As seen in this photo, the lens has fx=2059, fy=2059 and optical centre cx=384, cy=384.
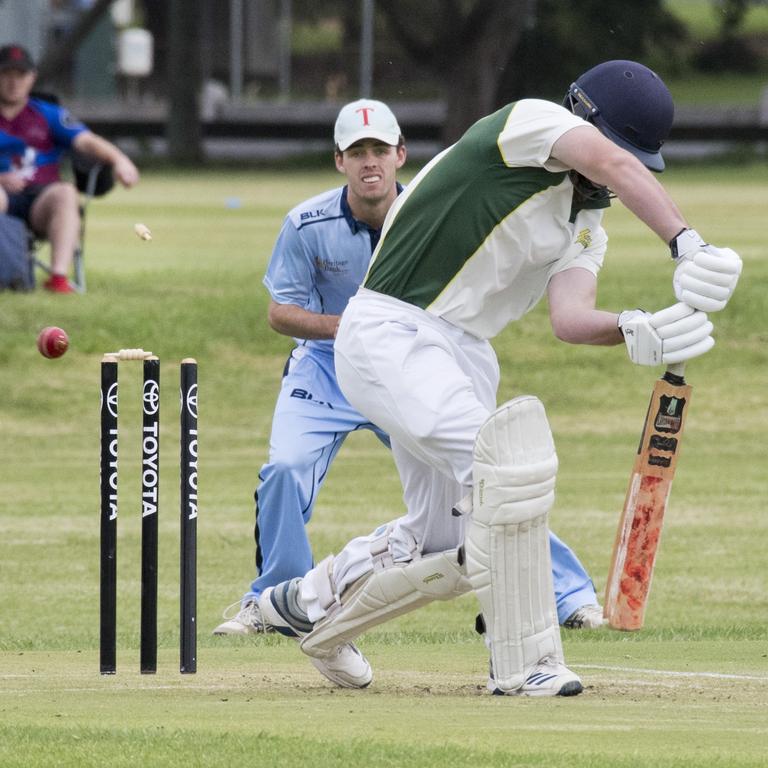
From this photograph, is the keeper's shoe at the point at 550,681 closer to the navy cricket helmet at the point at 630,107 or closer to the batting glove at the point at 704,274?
the batting glove at the point at 704,274

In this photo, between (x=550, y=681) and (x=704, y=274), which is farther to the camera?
(x=550, y=681)

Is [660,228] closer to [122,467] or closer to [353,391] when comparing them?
[353,391]

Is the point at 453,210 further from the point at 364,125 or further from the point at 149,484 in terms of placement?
the point at 364,125

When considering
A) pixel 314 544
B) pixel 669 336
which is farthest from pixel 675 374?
pixel 314 544

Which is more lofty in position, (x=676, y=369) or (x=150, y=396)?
(x=676, y=369)

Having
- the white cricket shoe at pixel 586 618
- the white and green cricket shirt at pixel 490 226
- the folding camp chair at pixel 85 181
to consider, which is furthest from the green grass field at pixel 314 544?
the white and green cricket shirt at pixel 490 226

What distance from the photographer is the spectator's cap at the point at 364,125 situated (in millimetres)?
7516

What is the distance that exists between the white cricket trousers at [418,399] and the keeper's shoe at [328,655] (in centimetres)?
19

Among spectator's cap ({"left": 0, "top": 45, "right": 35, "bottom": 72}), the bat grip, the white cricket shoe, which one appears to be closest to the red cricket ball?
the bat grip

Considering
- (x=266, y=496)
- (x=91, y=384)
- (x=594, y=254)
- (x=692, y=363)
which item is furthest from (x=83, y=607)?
(x=692, y=363)

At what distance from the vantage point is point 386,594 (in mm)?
5527

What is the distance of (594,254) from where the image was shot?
564 centimetres

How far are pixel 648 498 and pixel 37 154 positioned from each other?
10.9m

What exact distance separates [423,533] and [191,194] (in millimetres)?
25085
